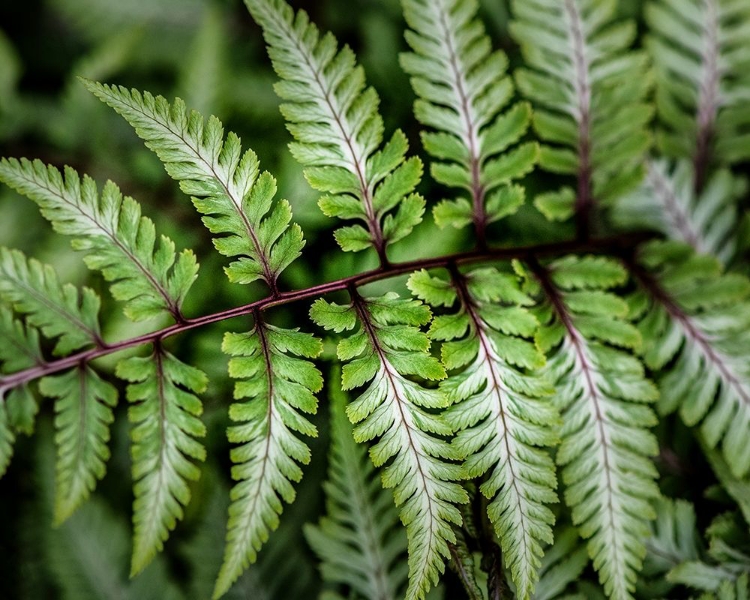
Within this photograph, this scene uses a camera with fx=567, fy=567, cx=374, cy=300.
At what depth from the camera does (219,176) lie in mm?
970

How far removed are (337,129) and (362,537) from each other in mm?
886

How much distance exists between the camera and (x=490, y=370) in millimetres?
1025

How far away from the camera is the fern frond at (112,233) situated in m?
0.96

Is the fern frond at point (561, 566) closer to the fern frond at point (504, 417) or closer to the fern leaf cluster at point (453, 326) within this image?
the fern leaf cluster at point (453, 326)

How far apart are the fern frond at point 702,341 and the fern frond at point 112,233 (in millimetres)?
954

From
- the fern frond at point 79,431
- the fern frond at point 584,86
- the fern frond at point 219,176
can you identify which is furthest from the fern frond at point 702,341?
the fern frond at point 79,431

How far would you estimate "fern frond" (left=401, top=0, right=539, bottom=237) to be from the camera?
1085mm

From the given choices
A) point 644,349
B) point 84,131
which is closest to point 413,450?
point 644,349

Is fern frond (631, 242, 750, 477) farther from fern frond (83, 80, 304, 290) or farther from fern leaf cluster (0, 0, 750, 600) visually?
fern frond (83, 80, 304, 290)

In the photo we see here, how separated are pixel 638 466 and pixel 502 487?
293 millimetres

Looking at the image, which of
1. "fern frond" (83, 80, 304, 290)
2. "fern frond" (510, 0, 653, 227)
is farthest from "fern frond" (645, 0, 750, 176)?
"fern frond" (83, 80, 304, 290)

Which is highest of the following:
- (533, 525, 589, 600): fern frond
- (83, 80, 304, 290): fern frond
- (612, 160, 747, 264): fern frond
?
(83, 80, 304, 290): fern frond

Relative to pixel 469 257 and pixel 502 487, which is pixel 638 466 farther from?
pixel 469 257

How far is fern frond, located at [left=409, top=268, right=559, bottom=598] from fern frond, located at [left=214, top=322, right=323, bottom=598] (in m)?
0.25
